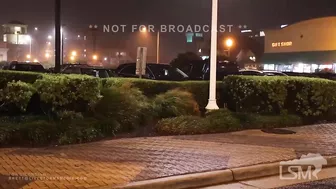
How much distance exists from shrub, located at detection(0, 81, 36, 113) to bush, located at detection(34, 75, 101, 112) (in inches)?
10.9

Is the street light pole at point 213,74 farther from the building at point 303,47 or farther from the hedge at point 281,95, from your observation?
the building at point 303,47

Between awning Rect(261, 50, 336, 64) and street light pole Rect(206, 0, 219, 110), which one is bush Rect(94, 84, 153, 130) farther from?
awning Rect(261, 50, 336, 64)

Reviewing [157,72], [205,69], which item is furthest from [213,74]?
[205,69]

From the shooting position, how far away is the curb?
691cm

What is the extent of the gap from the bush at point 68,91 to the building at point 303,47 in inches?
1618

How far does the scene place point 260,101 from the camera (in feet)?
44.5

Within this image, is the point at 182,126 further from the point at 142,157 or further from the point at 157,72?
→ the point at 157,72

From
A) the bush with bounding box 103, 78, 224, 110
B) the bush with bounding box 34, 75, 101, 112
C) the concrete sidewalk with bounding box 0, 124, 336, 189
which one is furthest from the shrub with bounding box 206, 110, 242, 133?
the bush with bounding box 34, 75, 101, 112

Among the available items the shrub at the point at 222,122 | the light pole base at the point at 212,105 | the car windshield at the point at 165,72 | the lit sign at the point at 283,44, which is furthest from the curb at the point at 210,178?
the lit sign at the point at 283,44

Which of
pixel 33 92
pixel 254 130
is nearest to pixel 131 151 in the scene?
pixel 33 92

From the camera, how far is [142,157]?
28.0 ft

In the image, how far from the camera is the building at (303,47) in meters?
49.8

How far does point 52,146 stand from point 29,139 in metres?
0.51

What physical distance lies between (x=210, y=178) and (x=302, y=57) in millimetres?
48170
